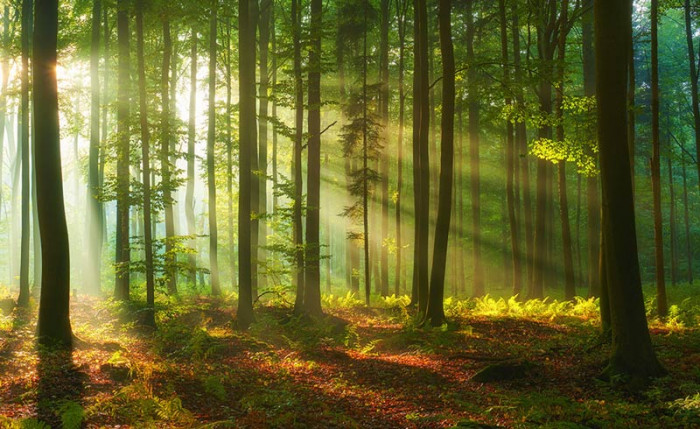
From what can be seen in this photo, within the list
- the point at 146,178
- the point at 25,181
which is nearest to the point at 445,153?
the point at 146,178

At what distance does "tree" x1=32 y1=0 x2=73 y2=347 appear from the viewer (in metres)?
9.86

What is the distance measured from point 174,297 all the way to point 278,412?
1399 cm

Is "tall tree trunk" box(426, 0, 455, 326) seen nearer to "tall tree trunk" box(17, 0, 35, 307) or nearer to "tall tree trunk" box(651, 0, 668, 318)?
"tall tree trunk" box(651, 0, 668, 318)

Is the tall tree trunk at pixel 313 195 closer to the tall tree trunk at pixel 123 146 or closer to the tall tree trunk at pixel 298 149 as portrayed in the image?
the tall tree trunk at pixel 298 149

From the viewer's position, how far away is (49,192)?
9984 millimetres

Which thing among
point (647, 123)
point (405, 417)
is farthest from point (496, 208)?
point (405, 417)

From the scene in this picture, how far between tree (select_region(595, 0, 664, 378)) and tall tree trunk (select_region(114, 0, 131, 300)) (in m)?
11.5

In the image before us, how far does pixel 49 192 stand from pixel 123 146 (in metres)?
5.24

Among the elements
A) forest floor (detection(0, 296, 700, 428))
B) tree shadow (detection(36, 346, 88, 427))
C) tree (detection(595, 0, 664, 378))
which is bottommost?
forest floor (detection(0, 296, 700, 428))

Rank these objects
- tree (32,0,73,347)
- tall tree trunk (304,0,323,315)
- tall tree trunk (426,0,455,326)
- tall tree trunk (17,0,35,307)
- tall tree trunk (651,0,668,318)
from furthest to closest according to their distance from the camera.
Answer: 1. tall tree trunk (17,0,35,307)
2. tall tree trunk (304,0,323,315)
3. tall tree trunk (426,0,455,326)
4. tall tree trunk (651,0,668,318)
5. tree (32,0,73,347)

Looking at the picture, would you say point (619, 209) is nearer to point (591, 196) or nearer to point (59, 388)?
point (59, 388)

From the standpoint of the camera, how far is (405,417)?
677 centimetres

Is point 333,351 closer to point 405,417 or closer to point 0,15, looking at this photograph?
point 405,417

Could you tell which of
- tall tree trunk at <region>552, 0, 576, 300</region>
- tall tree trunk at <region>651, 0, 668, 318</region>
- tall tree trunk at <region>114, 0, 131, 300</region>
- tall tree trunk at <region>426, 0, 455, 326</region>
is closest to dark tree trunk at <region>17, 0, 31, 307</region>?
tall tree trunk at <region>114, 0, 131, 300</region>
